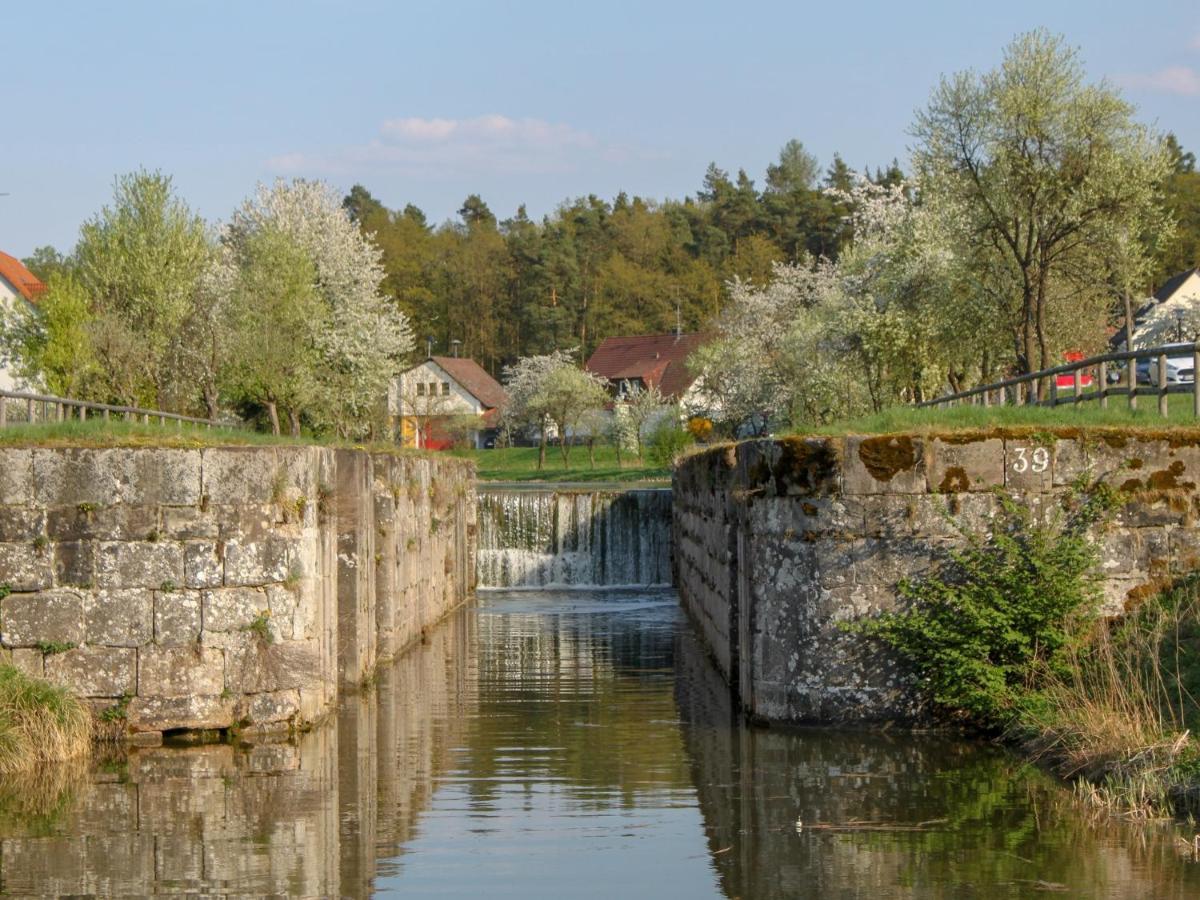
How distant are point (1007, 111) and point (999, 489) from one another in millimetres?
19219

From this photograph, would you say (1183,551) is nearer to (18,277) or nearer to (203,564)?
(203,564)

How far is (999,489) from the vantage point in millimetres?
11664

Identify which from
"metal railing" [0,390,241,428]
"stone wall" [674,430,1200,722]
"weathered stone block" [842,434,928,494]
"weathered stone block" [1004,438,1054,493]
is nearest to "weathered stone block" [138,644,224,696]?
"metal railing" [0,390,241,428]

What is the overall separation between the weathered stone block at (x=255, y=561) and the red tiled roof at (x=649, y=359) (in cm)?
6645

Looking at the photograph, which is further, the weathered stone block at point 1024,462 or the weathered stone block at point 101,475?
the weathered stone block at point 1024,462

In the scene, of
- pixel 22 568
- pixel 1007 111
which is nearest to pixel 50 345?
pixel 1007 111

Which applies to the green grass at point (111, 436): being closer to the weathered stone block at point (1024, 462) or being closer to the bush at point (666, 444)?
the weathered stone block at point (1024, 462)

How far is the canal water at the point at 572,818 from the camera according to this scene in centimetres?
809

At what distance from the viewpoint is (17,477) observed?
38.1 ft

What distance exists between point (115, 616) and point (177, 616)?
456 millimetres

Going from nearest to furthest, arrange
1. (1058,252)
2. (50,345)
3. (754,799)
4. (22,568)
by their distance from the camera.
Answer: (754,799), (22,568), (1058,252), (50,345)

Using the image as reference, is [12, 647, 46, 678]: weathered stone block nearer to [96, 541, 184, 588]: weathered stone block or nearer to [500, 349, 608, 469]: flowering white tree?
[96, 541, 184, 588]: weathered stone block

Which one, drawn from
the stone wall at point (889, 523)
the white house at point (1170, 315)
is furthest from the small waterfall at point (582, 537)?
the white house at point (1170, 315)

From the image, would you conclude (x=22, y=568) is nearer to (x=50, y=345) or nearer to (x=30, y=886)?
(x=30, y=886)
